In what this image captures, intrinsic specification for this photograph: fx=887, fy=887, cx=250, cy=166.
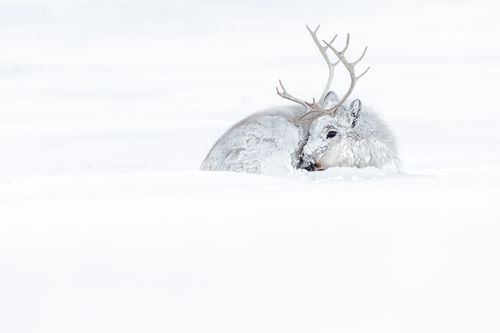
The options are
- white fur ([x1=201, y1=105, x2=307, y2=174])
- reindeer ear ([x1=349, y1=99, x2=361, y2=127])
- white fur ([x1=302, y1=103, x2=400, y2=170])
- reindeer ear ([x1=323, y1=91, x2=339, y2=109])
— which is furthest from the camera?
reindeer ear ([x1=323, y1=91, x2=339, y2=109])

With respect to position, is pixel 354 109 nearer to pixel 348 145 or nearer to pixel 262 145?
pixel 348 145

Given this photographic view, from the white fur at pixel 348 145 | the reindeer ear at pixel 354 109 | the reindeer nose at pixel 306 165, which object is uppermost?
A: the reindeer ear at pixel 354 109

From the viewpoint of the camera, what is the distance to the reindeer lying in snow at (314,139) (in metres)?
7.09

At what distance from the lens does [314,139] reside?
723 cm

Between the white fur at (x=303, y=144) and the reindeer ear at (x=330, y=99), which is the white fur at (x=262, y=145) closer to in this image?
the white fur at (x=303, y=144)

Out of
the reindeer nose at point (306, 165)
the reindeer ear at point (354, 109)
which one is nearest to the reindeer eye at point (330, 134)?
the reindeer ear at point (354, 109)

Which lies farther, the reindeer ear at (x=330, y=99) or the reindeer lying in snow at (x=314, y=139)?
the reindeer ear at (x=330, y=99)

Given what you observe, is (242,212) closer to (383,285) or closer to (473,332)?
(383,285)

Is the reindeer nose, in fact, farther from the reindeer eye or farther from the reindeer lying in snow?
the reindeer eye

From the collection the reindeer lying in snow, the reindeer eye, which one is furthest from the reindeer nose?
the reindeer eye

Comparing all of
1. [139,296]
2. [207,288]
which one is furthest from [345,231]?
[139,296]

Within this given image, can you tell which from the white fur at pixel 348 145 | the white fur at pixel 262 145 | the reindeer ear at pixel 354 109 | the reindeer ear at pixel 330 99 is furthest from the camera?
the reindeer ear at pixel 330 99

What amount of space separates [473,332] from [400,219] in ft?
2.24

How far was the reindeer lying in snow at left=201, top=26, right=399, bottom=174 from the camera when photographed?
7090mm
